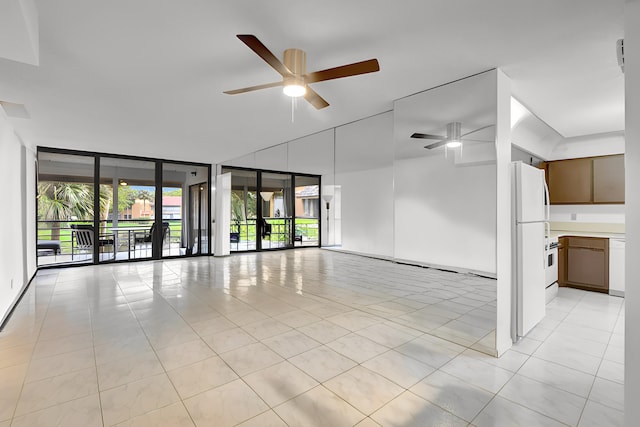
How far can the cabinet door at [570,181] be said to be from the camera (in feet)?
15.9

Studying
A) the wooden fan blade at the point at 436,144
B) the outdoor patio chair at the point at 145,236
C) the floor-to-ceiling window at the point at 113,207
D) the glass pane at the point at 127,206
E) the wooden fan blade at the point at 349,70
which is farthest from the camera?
the outdoor patio chair at the point at 145,236

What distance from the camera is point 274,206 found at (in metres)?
8.93

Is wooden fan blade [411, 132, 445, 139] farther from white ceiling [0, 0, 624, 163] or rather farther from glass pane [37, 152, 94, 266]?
glass pane [37, 152, 94, 266]

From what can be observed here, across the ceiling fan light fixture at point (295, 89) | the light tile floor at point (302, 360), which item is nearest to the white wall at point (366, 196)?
the light tile floor at point (302, 360)

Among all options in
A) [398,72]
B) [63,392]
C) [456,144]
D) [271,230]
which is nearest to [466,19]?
[398,72]

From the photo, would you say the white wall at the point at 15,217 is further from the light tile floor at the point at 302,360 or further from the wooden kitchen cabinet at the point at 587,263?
the wooden kitchen cabinet at the point at 587,263

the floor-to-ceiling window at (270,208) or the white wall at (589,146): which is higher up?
the white wall at (589,146)

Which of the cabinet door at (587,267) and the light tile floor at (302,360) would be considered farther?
the cabinet door at (587,267)

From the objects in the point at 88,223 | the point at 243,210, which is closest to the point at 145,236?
the point at 88,223

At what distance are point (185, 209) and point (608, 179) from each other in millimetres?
8793

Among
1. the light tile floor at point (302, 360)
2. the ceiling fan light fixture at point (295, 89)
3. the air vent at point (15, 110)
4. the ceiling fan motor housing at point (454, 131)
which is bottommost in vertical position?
the light tile floor at point (302, 360)

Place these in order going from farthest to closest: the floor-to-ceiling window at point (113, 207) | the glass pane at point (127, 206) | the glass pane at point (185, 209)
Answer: the glass pane at point (185, 209)
the glass pane at point (127, 206)
the floor-to-ceiling window at point (113, 207)

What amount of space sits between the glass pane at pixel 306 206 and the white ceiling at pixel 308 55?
464 centimetres

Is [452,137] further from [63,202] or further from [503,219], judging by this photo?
[63,202]
